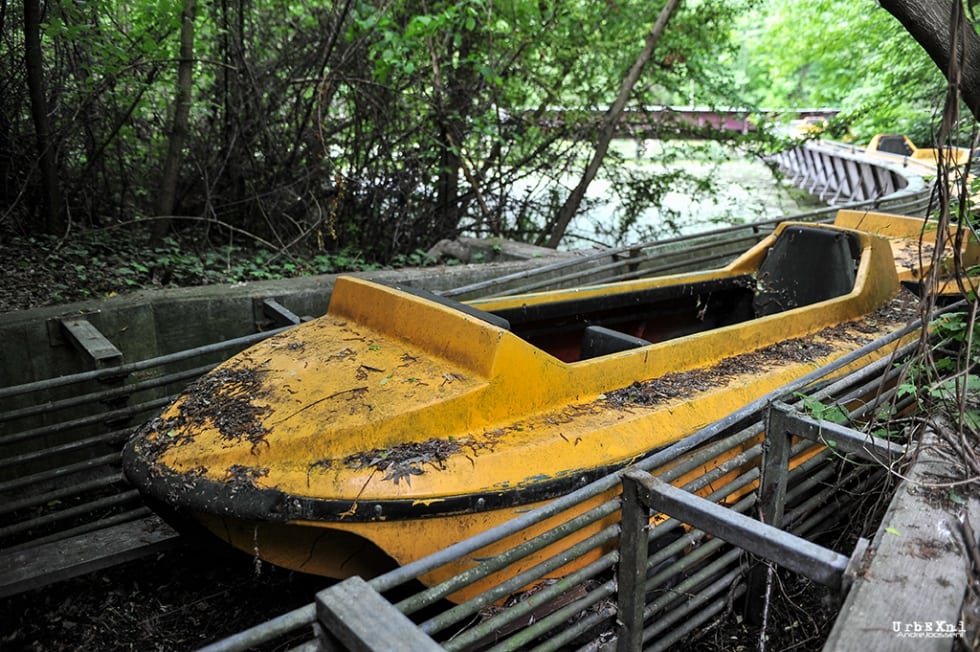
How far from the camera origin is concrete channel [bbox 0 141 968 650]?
1742 millimetres

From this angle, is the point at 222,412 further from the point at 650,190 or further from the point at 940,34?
the point at 650,190

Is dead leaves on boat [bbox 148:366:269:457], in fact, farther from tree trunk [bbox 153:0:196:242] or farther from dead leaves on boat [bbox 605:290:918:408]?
tree trunk [bbox 153:0:196:242]

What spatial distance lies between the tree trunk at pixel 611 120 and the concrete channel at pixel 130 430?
1953 millimetres

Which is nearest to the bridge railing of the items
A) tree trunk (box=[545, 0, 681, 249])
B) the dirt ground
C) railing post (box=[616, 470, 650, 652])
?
tree trunk (box=[545, 0, 681, 249])

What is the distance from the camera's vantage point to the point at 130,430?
339 centimetres

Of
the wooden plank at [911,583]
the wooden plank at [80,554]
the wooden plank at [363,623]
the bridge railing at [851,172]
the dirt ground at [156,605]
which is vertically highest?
the bridge railing at [851,172]

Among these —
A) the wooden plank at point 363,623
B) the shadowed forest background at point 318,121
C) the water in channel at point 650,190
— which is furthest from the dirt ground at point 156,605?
the water in channel at point 650,190

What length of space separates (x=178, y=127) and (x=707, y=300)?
4.39 metres

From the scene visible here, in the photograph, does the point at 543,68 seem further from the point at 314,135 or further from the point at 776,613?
the point at 776,613

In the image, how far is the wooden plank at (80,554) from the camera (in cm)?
296

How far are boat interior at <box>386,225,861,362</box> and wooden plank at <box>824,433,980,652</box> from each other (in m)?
1.80

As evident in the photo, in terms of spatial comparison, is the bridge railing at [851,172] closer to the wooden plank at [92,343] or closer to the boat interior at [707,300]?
the boat interior at [707,300]

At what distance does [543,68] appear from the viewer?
26.0 ft

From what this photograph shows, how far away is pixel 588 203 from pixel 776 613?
251 inches
